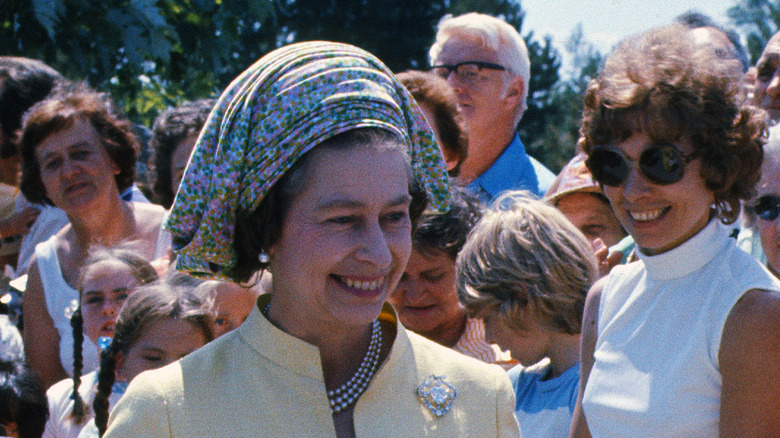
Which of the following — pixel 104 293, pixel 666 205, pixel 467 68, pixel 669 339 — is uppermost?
pixel 666 205

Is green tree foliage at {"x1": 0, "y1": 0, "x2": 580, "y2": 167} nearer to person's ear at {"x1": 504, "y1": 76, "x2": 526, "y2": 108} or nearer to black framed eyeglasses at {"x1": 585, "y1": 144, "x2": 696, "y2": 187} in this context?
person's ear at {"x1": 504, "y1": 76, "x2": 526, "y2": 108}

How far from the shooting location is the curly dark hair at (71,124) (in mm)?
4691

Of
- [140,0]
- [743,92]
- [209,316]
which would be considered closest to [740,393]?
[743,92]

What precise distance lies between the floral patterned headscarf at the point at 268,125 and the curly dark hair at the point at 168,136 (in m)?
2.81

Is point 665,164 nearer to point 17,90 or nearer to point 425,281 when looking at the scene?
point 425,281

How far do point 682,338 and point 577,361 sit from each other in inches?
30.4

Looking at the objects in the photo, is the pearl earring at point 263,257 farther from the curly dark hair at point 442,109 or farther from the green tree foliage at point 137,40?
the green tree foliage at point 137,40

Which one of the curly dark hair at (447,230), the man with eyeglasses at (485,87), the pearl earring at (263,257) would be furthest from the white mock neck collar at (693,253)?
the man with eyeglasses at (485,87)

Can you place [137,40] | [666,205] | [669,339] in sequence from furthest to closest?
1. [137,40]
2. [666,205]
3. [669,339]

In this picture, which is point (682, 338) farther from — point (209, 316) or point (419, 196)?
point (209, 316)

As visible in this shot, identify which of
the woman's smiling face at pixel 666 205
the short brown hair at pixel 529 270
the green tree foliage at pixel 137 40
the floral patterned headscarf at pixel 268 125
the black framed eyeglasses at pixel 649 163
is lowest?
the green tree foliage at pixel 137 40

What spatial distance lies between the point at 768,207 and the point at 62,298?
132 inches

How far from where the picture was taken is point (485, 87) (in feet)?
16.5

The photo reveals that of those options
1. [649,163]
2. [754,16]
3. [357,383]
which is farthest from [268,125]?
[754,16]
